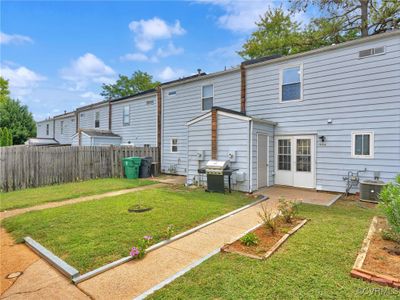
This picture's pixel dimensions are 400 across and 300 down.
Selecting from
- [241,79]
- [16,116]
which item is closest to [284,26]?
[241,79]

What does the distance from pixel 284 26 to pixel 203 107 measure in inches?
516

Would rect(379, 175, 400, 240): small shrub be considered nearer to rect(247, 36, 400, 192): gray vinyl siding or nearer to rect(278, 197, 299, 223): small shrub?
rect(278, 197, 299, 223): small shrub

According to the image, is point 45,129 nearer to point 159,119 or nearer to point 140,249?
point 159,119

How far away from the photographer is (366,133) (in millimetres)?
7871

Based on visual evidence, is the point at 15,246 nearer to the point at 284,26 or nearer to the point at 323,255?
the point at 323,255

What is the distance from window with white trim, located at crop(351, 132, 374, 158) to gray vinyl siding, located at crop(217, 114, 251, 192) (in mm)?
3553

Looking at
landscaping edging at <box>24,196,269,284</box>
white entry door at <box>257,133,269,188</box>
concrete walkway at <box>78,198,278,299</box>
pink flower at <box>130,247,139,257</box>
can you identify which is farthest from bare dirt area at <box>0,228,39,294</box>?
white entry door at <box>257,133,269,188</box>

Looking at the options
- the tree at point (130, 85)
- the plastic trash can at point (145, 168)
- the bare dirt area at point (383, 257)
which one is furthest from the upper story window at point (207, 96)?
the tree at point (130, 85)

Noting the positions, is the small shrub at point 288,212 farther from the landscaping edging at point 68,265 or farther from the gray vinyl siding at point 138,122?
the gray vinyl siding at point 138,122

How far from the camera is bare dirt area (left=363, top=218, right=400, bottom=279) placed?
305cm

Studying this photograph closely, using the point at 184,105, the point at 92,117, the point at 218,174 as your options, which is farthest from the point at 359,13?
the point at 92,117

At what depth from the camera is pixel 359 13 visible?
15.0 m

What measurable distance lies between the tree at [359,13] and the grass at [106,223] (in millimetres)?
13995

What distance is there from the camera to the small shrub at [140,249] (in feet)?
11.8
